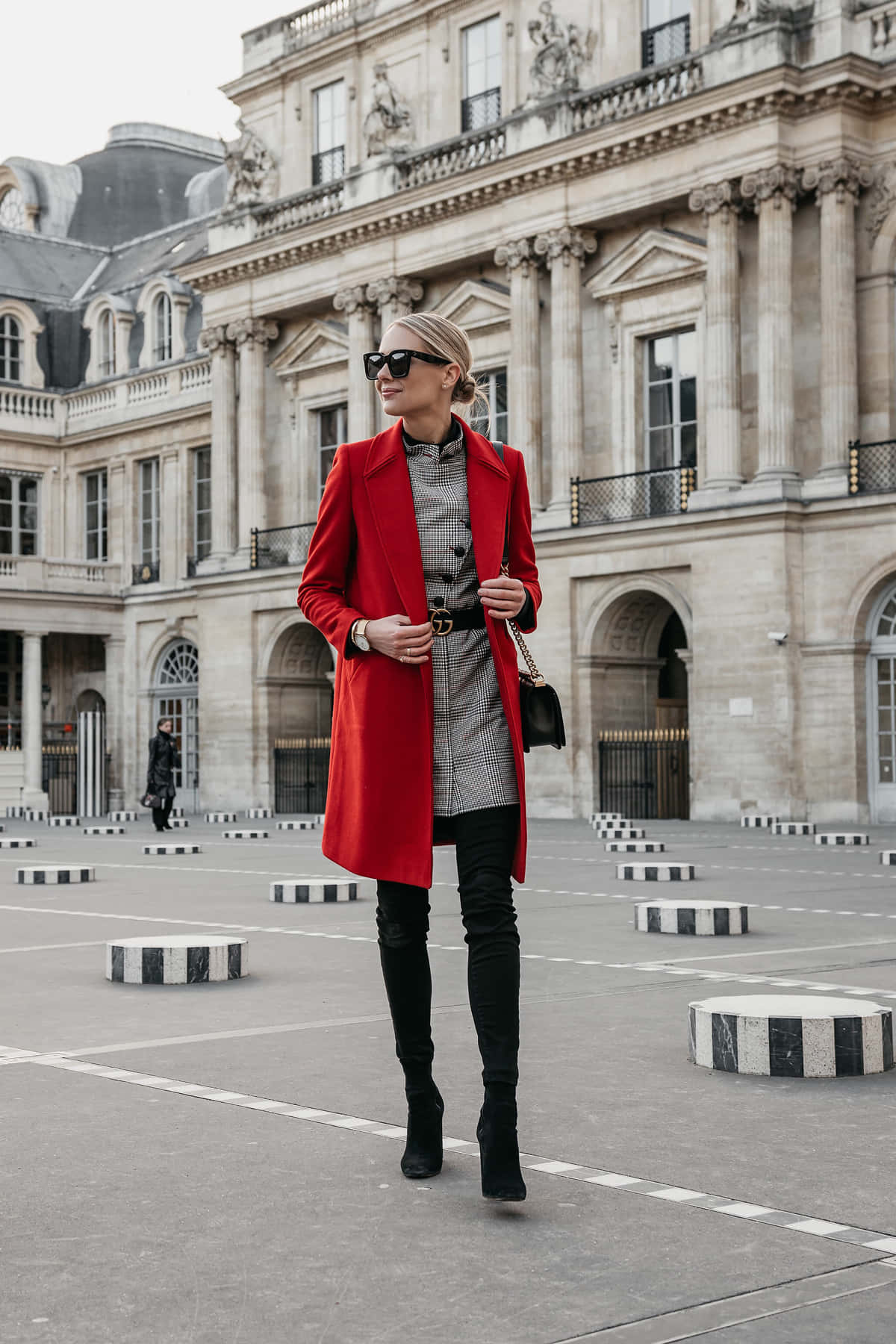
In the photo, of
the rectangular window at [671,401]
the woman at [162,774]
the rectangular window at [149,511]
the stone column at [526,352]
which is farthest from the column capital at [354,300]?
the woman at [162,774]

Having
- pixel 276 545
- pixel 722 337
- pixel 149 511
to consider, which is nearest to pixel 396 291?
pixel 276 545

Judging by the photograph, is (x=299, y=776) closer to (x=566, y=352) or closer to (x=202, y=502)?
(x=202, y=502)

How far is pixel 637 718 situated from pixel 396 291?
1124 cm

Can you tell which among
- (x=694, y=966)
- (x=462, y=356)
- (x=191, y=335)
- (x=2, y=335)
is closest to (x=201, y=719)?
(x=191, y=335)

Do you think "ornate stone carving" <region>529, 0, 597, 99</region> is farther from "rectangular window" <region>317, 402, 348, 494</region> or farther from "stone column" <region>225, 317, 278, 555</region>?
"stone column" <region>225, 317, 278, 555</region>

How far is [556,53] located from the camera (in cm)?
3691

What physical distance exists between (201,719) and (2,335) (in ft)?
50.8

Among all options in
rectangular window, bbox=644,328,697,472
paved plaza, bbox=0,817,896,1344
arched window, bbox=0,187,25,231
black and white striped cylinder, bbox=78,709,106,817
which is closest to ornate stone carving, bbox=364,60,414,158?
rectangular window, bbox=644,328,697,472

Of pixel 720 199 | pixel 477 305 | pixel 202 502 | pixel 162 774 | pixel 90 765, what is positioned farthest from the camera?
pixel 202 502

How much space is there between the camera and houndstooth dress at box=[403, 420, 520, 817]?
479 centimetres

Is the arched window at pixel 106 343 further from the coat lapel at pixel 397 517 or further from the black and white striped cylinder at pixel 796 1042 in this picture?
the coat lapel at pixel 397 517

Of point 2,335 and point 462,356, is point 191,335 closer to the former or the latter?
point 2,335

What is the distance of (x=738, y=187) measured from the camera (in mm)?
33406

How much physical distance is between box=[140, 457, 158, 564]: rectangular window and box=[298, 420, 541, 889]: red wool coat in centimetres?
4646
